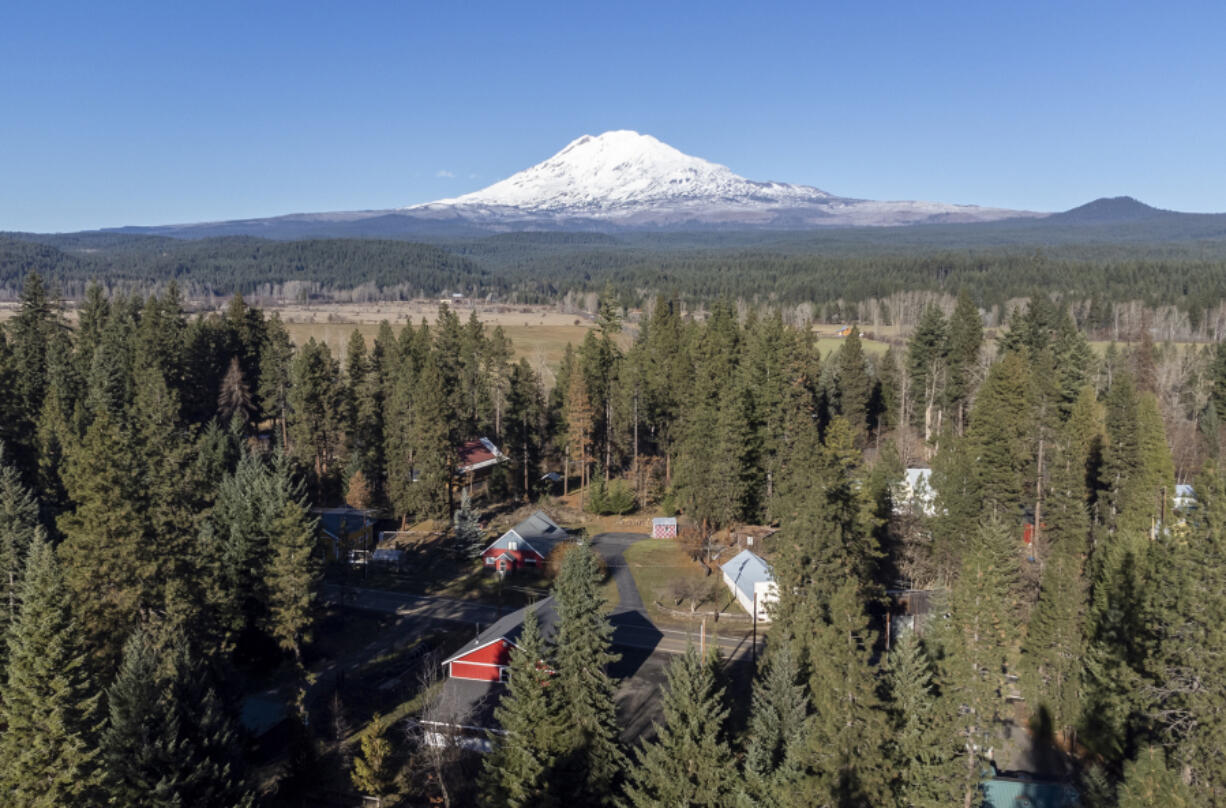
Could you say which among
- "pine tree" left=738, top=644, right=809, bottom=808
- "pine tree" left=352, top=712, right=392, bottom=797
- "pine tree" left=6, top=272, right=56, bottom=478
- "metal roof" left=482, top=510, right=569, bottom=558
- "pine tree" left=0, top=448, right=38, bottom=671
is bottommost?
"metal roof" left=482, top=510, right=569, bottom=558

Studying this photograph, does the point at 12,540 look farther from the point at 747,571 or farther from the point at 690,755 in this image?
the point at 747,571

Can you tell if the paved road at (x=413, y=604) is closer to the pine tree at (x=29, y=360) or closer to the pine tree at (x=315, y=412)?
the pine tree at (x=315, y=412)

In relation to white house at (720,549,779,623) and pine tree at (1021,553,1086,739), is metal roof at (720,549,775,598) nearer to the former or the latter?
white house at (720,549,779,623)

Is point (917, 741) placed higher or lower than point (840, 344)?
lower

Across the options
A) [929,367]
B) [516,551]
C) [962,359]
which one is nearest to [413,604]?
[516,551]

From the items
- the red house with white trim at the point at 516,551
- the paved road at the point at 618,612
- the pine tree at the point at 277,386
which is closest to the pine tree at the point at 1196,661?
the paved road at the point at 618,612

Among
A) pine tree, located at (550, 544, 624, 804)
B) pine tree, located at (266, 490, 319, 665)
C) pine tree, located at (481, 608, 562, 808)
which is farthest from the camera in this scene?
pine tree, located at (266, 490, 319, 665)

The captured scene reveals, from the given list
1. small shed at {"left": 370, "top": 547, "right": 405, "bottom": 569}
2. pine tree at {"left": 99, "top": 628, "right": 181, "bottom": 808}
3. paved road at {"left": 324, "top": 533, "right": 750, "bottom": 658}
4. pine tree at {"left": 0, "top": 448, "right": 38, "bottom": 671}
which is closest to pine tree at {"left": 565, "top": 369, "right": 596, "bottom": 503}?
paved road at {"left": 324, "top": 533, "right": 750, "bottom": 658}

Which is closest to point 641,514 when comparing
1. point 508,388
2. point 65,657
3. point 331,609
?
point 508,388
